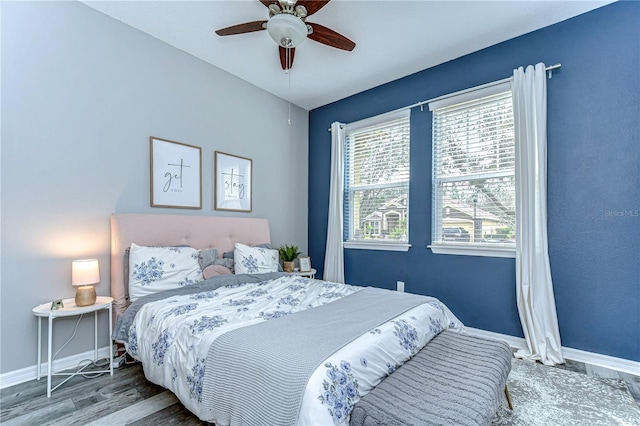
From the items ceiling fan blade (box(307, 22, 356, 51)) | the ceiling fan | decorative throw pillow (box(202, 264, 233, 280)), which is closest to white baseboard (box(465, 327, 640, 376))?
decorative throw pillow (box(202, 264, 233, 280))

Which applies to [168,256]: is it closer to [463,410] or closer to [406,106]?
[463,410]

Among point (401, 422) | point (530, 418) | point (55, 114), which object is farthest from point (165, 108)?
point (530, 418)

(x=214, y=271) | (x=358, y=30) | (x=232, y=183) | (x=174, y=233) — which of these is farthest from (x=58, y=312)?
(x=358, y=30)

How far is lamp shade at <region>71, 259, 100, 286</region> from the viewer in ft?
7.02

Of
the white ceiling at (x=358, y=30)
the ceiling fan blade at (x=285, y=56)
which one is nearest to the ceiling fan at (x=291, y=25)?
the white ceiling at (x=358, y=30)

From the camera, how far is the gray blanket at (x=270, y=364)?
115cm

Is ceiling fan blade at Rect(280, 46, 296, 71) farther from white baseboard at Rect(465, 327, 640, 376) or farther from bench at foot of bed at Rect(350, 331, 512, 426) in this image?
white baseboard at Rect(465, 327, 640, 376)

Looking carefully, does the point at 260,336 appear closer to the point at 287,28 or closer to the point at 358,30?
the point at 287,28

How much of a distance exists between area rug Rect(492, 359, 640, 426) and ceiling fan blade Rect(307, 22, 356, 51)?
2762mm

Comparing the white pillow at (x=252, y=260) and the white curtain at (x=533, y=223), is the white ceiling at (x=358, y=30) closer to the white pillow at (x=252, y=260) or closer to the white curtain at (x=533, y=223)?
the white curtain at (x=533, y=223)

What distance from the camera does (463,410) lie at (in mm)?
1145

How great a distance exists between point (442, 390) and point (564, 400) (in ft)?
4.08

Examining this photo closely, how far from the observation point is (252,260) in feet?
10.2

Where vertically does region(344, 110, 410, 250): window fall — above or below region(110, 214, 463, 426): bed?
above
